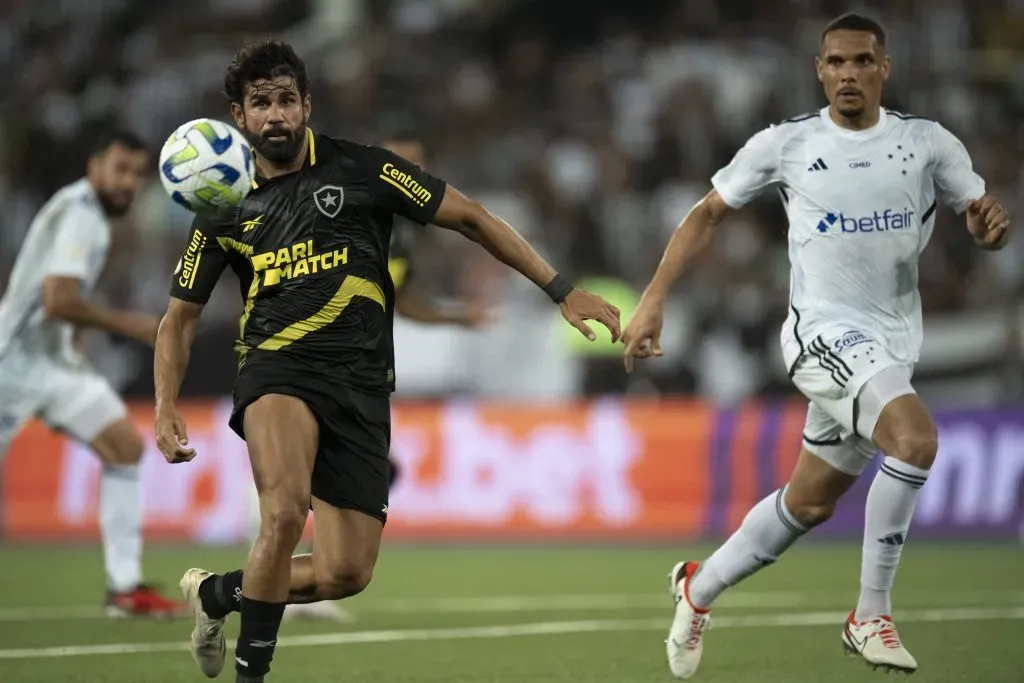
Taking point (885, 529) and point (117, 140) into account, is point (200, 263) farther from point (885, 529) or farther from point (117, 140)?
point (117, 140)

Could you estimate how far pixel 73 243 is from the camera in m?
10.4

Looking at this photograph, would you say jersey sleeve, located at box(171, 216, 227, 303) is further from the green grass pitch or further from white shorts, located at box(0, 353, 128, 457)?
white shorts, located at box(0, 353, 128, 457)

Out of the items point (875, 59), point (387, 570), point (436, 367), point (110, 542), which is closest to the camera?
point (875, 59)

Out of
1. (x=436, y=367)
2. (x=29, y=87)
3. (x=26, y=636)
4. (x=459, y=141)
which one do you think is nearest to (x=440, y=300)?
(x=436, y=367)

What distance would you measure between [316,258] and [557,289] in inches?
40.2

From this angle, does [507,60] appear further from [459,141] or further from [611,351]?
[611,351]

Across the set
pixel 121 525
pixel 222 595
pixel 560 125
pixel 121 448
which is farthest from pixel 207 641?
pixel 560 125

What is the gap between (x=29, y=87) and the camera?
2327cm

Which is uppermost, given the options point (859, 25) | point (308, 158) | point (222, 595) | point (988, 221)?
point (859, 25)

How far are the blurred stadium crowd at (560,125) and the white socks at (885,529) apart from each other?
32.8 ft

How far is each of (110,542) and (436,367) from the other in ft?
26.9

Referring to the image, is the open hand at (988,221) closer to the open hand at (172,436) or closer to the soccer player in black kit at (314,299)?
the soccer player in black kit at (314,299)

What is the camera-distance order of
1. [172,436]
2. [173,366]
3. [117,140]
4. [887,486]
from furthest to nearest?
[117,140] → [887,486] → [173,366] → [172,436]

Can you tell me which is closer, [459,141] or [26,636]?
[26,636]
